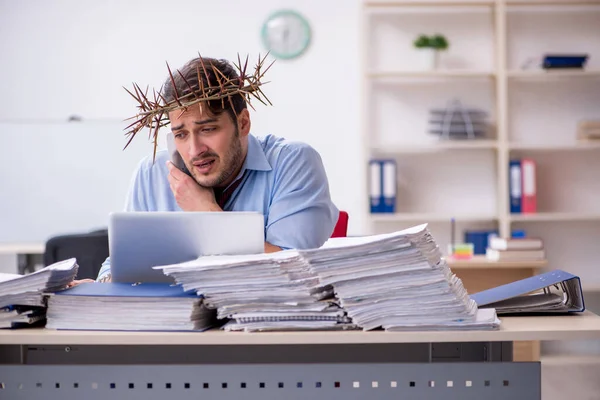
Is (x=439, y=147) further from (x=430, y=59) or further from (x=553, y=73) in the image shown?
(x=553, y=73)

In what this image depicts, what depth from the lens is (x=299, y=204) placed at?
83.4 inches

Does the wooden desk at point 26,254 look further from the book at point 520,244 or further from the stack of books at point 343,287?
the stack of books at point 343,287

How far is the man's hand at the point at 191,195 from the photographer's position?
210cm

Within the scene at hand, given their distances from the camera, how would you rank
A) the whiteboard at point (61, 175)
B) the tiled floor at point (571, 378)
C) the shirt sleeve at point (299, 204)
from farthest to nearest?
the whiteboard at point (61, 175), the tiled floor at point (571, 378), the shirt sleeve at point (299, 204)

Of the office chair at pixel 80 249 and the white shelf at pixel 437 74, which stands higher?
the white shelf at pixel 437 74

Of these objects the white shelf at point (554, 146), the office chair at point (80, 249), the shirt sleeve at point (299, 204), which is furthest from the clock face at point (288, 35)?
the shirt sleeve at point (299, 204)

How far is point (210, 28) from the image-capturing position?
481 centimetres

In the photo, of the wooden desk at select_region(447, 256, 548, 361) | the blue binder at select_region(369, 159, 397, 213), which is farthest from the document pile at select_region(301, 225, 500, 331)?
the blue binder at select_region(369, 159, 397, 213)

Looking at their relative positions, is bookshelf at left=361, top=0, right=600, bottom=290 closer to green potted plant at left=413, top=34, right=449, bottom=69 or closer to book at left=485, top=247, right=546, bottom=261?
green potted plant at left=413, top=34, right=449, bottom=69

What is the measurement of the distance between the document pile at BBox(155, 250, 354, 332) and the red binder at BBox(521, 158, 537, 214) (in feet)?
11.1

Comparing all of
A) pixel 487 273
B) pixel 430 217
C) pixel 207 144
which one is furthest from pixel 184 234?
pixel 430 217

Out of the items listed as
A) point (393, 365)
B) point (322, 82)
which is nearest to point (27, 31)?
point (322, 82)

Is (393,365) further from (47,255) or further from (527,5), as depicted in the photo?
(527,5)

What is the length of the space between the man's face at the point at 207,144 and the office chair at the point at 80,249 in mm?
1054
